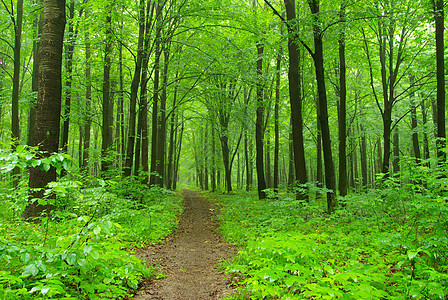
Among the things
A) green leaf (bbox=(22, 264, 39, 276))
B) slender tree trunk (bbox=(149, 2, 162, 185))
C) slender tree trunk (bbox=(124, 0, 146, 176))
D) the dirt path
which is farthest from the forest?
slender tree trunk (bbox=(149, 2, 162, 185))

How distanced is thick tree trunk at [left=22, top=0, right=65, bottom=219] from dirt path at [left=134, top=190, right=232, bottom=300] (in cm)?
290

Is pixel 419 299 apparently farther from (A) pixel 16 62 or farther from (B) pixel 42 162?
(A) pixel 16 62

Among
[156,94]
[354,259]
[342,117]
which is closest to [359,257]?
[354,259]

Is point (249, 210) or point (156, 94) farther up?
point (156, 94)

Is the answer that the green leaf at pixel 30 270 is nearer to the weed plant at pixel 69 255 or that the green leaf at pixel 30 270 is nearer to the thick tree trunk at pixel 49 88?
the weed plant at pixel 69 255

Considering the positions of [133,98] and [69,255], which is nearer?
[69,255]

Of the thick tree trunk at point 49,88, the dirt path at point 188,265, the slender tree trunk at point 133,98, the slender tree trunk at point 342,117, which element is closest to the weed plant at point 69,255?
the dirt path at point 188,265

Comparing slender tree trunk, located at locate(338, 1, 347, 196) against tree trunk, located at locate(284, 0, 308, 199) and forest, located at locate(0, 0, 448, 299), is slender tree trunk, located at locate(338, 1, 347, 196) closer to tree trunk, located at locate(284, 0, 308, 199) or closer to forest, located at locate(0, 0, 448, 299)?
forest, located at locate(0, 0, 448, 299)

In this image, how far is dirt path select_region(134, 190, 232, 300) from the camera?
4.12 meters

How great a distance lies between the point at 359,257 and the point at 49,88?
739cm

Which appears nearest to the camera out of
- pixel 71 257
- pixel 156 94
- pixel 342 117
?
pixel 71 257

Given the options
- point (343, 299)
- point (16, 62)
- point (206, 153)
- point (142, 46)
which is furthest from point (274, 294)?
point (206, 153)

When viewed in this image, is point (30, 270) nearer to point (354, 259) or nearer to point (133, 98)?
point (354, 259)

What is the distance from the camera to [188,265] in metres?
5.68
